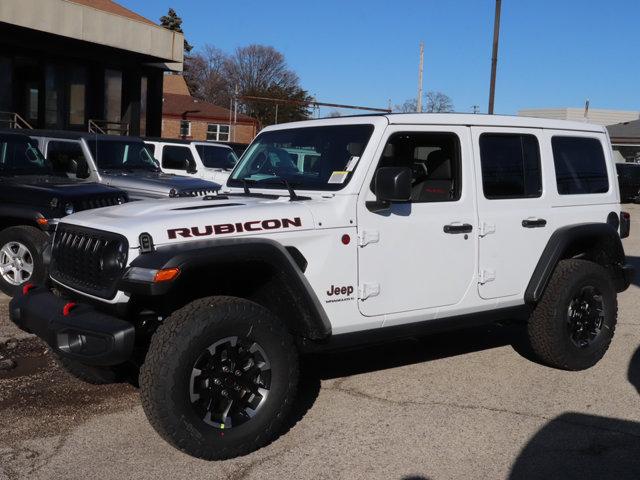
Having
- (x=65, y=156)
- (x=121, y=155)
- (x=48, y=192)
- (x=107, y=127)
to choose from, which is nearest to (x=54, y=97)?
(x=107, y=127)

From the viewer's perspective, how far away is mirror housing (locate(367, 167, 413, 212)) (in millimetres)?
4441

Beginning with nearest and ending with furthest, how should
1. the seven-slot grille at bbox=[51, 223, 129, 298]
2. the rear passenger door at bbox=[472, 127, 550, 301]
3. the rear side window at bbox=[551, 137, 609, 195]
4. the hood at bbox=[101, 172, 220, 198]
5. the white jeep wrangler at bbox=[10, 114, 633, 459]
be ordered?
the white jeep wrangler at bbox=[10, 114, 633, 459] → the seven-slot grille at bbox=[51, 223, 129, 298] → the rear passenger door at bbox=[472, 127, 550, 301] → the rear side window at bbox=[551, 137, 609, 195] → the hood at bbox=[101, 172, 220, 198]

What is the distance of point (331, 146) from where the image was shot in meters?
4.92

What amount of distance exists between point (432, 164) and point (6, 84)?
780 inches

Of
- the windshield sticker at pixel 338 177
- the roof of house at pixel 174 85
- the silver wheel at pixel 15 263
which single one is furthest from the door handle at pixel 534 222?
the roof of house at pixel 174 85

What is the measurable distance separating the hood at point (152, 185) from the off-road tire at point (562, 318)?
18.5 ft

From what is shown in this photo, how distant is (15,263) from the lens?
755cm

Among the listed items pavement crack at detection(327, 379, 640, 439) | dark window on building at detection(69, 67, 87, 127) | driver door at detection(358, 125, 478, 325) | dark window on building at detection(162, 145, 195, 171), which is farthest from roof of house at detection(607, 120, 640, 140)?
pavement crack at detection(327, 379, 640, 439)

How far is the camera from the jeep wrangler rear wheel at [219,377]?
12.3ft

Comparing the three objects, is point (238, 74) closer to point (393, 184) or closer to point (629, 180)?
point (629, 180)

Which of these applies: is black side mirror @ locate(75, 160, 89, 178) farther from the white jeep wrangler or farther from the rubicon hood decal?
the rubicon hood decal

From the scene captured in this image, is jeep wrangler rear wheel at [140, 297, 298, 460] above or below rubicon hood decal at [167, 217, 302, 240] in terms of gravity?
below

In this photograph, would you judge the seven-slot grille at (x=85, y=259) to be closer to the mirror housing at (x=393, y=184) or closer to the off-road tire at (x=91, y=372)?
the off-road tire at (x=91, y=372)

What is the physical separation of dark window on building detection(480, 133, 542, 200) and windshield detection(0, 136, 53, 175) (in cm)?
597
